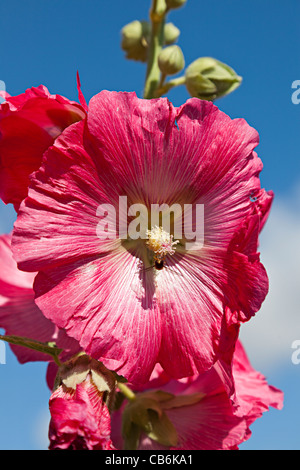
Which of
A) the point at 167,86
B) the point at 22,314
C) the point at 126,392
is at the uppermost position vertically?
the point at 167,86

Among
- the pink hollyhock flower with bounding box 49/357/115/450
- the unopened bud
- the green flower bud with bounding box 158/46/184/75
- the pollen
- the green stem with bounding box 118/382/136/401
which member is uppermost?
the green flower bud with bounding box 158/46/184/75

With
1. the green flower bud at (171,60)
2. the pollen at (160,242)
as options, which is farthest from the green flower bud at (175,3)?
the pollen at (160,242)

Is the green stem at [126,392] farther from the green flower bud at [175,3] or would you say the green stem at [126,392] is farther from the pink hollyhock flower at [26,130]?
the green flower bud at [175,3]

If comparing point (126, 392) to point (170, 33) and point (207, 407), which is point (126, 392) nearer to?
point (207, 407)

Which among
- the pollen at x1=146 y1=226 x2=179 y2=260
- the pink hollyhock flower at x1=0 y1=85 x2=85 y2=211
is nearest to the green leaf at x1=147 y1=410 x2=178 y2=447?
the pollen at x1=146 y1=226 x2=179 y2=260

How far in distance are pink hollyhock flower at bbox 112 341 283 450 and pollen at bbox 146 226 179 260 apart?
59 centimetres

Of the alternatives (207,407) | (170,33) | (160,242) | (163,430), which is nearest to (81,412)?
(160,242)

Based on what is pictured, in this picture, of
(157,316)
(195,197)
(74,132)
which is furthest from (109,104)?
(157,316)

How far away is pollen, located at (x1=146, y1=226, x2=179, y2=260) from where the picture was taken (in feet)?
5.59

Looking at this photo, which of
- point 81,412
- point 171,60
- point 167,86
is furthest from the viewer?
point 167,86

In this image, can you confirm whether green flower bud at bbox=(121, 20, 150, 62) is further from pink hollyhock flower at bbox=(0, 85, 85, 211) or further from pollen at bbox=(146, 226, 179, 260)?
pollen at bbox=(146, 226, 179, 260)

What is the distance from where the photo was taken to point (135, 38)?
2.31 m

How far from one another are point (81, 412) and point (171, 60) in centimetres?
131

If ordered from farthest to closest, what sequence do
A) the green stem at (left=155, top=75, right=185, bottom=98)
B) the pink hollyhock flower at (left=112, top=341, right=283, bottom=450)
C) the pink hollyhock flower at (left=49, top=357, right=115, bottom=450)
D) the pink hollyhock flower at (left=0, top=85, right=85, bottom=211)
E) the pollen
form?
the green stem at (left=155, top=75, right=185, bottom=98), the pink hollyhock flower at (left=112, top=341, right=283, bottom=450), the pollen, the pink hollyhock flower at (left=0, top=85, right=85, bottom=211), the pink hollyhock flower at (left=49, top=357, right=115, bottom=450)
